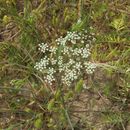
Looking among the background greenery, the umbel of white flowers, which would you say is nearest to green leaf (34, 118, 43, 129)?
the background greenery

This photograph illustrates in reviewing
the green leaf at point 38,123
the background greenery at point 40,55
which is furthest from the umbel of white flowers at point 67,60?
the green leaf at point 38,123

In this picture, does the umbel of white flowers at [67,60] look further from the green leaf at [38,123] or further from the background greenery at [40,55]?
the green leaf at [38,123]

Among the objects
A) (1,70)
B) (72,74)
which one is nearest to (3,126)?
(1,70)

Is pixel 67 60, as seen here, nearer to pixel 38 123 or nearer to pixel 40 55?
pixel 40 55

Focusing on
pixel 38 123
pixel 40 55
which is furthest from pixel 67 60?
pixel 38 123

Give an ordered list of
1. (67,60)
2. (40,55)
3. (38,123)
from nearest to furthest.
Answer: (38,123)
(67,60)
(40,55)

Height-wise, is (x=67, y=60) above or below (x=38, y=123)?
above

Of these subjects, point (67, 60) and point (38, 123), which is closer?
point (38, 123)

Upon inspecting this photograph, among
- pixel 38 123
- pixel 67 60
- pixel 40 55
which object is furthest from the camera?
pixel 40 55

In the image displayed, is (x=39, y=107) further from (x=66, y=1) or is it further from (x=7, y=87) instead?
(x=66, y=1)
